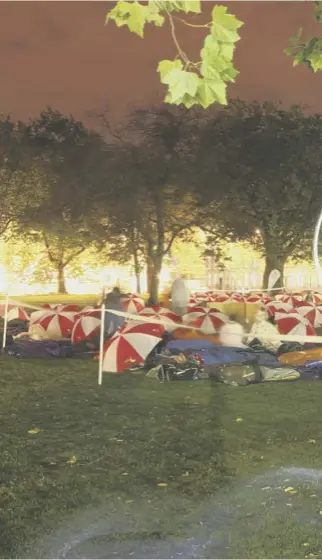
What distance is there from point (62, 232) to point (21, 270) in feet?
56.3

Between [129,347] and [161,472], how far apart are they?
5.97m

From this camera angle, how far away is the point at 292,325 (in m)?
15.9

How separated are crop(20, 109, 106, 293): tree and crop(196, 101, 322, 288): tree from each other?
5.95 metres

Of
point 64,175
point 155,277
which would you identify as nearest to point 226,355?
point 155,277

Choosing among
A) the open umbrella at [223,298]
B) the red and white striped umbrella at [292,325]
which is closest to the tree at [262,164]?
the open umbrella at [223,298]

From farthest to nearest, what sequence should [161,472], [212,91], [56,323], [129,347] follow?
[56,323] → [129,347] → [161,472] → [212,91]

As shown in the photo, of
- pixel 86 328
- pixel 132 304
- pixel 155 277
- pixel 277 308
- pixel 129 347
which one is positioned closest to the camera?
pixel 129 347

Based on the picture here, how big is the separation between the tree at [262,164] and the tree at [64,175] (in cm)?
595

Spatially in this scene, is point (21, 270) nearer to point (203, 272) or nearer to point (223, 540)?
point (203, 272)

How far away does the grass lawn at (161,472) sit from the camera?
5.42m

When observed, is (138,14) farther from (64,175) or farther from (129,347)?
(64,175)

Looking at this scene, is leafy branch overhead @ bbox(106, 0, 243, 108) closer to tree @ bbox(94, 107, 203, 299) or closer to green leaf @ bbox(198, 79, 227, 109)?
green leaf @ bbox(198, 79, 227, 109)

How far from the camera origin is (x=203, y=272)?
175ft

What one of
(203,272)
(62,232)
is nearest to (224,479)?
(62,232)
